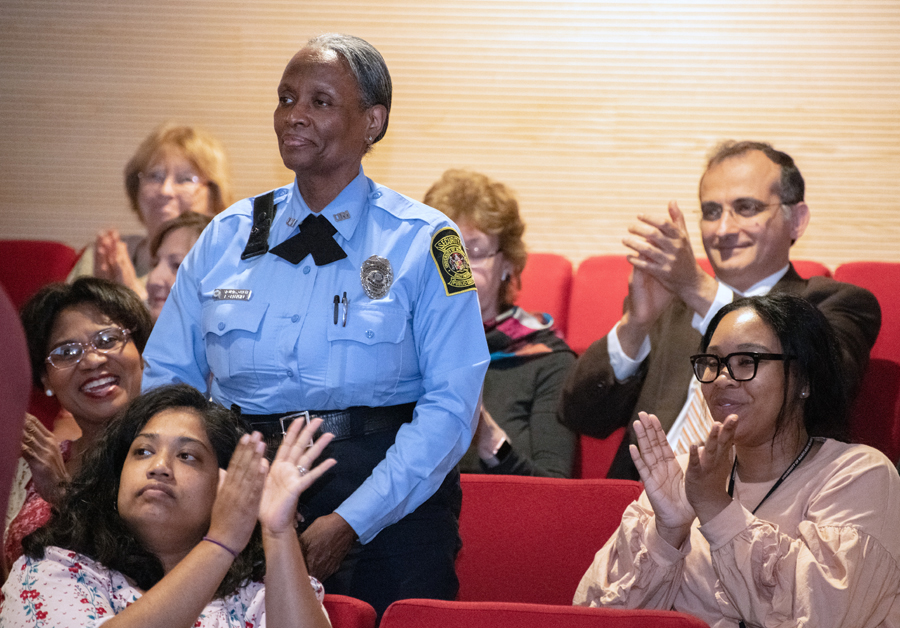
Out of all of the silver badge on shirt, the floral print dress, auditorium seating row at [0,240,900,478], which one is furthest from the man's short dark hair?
the floral print dress

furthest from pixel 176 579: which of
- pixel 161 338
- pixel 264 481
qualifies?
pixel 161 338

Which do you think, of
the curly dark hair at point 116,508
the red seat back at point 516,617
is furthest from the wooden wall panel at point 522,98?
the red seat back at point 516,617

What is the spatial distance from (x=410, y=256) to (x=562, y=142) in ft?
5.71

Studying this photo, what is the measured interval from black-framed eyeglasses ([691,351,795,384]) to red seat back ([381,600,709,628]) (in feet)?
1.99

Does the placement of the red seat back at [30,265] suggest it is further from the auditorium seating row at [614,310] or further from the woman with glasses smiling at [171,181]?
the auditorium seating row at [614,310]

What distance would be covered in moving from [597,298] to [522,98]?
A: 2.73ft

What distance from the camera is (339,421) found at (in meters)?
1.73

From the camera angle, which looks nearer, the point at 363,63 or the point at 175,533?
the point at 175,533

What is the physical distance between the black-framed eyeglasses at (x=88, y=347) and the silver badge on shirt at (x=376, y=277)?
79 centimetres

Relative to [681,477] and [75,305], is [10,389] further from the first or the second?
[75,305]

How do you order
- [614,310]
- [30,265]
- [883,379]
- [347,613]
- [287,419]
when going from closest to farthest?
[347,613] < [287,419] < [883,379] < [614,310] < [30,265]

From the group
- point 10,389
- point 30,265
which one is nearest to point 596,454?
point 30,265

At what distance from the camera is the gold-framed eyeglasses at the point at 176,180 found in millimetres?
3105

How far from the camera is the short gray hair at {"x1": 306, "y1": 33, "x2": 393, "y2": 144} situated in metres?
1.79
